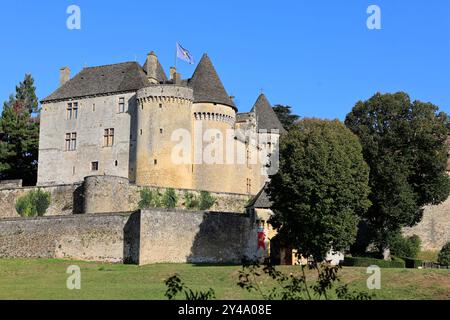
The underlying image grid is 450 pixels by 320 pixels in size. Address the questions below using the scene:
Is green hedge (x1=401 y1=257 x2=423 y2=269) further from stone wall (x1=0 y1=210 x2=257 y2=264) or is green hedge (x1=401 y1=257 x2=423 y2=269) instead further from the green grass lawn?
the green grass lawn

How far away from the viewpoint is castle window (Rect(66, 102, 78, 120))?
61125mm

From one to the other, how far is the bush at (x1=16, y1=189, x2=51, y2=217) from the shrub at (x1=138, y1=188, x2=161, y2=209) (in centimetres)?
722

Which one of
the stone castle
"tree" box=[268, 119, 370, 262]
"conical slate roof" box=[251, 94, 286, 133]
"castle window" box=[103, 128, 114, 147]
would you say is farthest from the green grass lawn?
"conical slate roof" box=[251, 94, 286, 133]

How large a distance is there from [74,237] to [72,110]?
2072 centimetres

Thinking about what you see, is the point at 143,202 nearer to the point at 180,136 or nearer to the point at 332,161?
the point at 180,136

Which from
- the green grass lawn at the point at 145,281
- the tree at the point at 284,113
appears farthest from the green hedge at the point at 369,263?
the tree at the point at 284,113

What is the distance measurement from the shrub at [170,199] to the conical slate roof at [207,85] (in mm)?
9505

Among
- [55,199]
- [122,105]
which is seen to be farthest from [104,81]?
[55,199]

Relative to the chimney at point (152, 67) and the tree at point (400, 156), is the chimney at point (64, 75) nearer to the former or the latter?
the chimney at point (152, 67)

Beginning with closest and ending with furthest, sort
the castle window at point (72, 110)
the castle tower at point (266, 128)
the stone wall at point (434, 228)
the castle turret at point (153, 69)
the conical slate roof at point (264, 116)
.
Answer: the stone wall at point (434, 228) → the castle turret at point (153, 69) → the castle window at point (72, 110) → the castle tower at point (266, 128) → the conical slate roof at point (264, 116)

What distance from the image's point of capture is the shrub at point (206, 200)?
51.9 m

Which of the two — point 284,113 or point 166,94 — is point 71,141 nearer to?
point 166,94

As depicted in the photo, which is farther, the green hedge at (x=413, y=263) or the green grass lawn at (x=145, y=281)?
the green hedge at (x=413, y=263)

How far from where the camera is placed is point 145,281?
32438 mm
